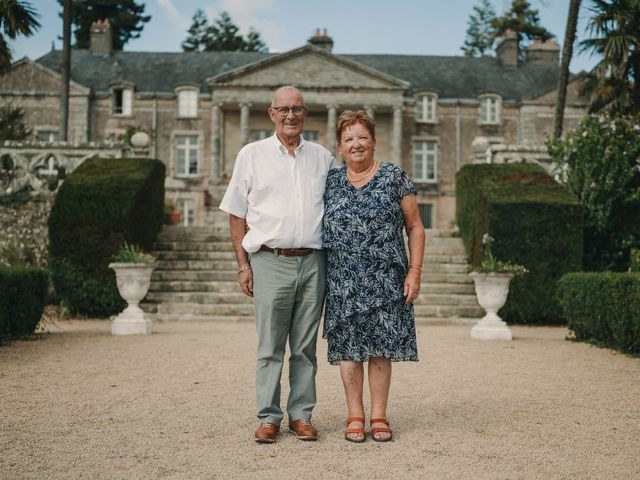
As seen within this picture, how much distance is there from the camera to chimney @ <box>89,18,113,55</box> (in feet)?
117

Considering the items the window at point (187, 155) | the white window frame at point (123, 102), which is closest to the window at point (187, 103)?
the window at point (187, 155)

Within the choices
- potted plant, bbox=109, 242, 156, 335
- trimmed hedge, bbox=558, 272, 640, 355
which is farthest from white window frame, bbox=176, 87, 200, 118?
trimmed hedge, bbox=558, 272, 640, 355

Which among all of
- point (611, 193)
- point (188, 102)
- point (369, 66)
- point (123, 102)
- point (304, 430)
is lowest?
point (304, 430)

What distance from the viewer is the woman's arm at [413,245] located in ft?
13.5

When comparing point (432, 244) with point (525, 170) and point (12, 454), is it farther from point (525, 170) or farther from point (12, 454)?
point (12, 454)

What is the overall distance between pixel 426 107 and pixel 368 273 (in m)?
31.7

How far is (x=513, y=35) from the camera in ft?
119

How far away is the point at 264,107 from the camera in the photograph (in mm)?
35000

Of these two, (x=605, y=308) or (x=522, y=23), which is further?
(x=522, y=23)

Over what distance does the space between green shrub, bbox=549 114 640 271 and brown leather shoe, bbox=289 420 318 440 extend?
956 cm

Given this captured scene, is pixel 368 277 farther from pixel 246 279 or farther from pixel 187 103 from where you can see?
pixel 187 103

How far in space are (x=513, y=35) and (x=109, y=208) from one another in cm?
2872

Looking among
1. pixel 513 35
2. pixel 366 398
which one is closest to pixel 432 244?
pixel 366 398

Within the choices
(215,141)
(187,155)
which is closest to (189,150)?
(187,155)
